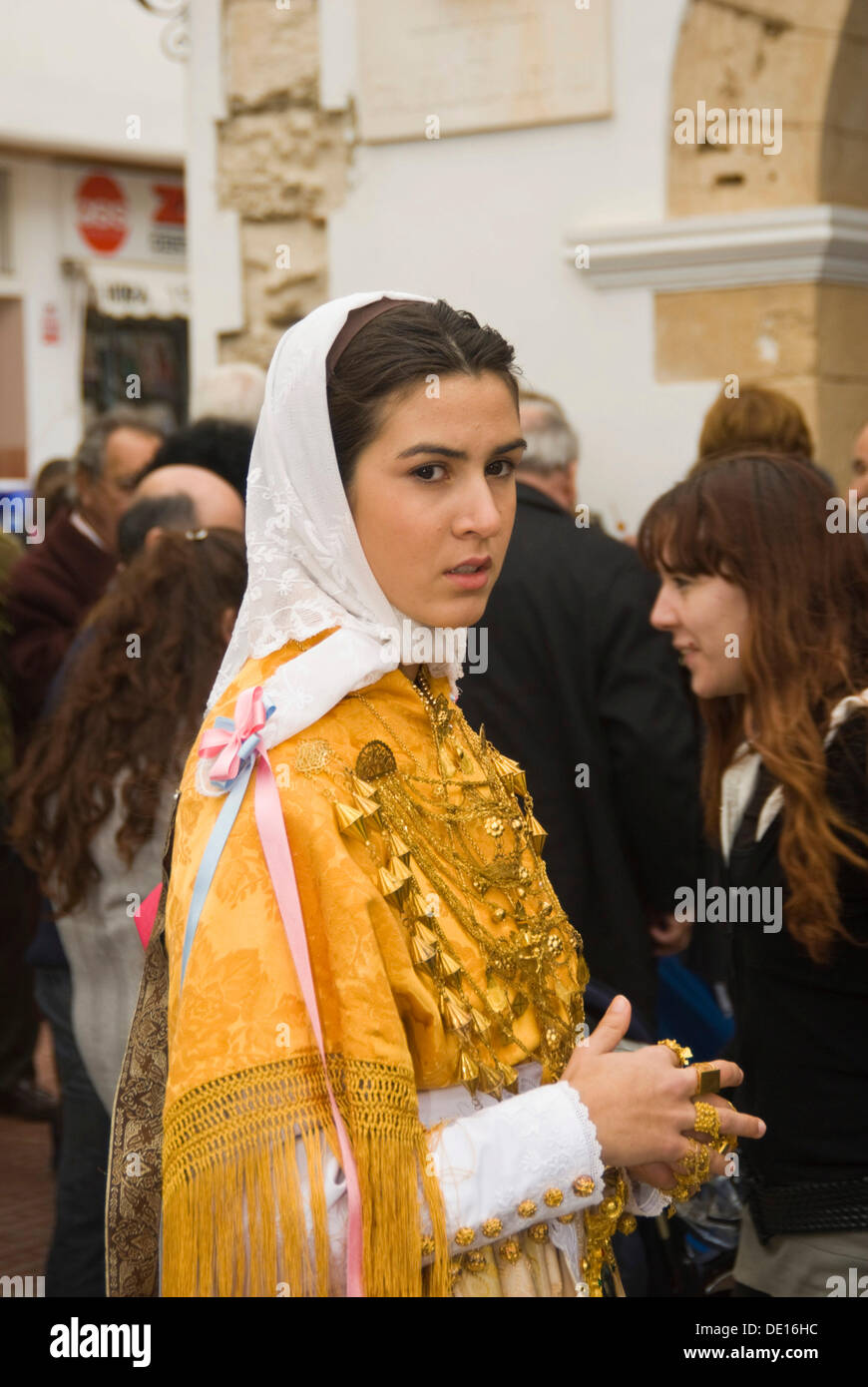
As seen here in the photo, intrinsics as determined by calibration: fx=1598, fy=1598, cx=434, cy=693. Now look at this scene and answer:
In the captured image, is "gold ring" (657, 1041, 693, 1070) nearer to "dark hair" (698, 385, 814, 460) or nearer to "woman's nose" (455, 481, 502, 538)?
"woman's nose" (455, 481, 502, 538)

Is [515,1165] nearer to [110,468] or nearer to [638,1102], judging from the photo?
[638,1102]

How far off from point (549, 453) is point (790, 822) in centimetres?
198

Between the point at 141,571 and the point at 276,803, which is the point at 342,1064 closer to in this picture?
the point at 276,803

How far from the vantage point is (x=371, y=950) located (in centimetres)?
163

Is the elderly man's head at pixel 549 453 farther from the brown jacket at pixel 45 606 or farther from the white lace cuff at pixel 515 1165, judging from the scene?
the white lace cuff at pixel 515 1165

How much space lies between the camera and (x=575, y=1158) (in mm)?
1661

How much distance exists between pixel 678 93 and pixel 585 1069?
4479mm

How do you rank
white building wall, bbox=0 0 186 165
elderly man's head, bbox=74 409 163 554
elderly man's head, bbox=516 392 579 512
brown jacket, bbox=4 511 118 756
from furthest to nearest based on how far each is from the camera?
white building wall, bbox=0 0 186 165, elderly man's head, bbox=74 409 163 554, brown jacket, bbox=4 511 118 756, elderly man's head, bbox=516 392 579 512

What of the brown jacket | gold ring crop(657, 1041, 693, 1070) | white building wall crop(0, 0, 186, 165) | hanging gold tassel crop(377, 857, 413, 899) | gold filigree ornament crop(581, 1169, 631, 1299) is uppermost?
white building wall crop(0, 0, 186, 165)

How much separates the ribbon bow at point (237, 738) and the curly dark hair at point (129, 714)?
4.16ft

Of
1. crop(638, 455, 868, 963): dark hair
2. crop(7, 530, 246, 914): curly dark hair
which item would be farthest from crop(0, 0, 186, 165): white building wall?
crop(638, 455, 868, 963): dark hair

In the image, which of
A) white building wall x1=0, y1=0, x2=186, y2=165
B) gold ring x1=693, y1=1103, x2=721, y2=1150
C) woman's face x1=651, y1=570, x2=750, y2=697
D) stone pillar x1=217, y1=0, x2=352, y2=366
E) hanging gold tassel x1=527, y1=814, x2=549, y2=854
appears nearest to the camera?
gold ring x1=693, y1=1103, x2=721, y2=1150

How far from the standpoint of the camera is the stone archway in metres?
5.27

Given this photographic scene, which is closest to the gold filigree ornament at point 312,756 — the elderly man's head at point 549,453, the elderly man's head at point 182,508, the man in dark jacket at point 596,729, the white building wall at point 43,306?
the man in dark jacket at point 596,729
